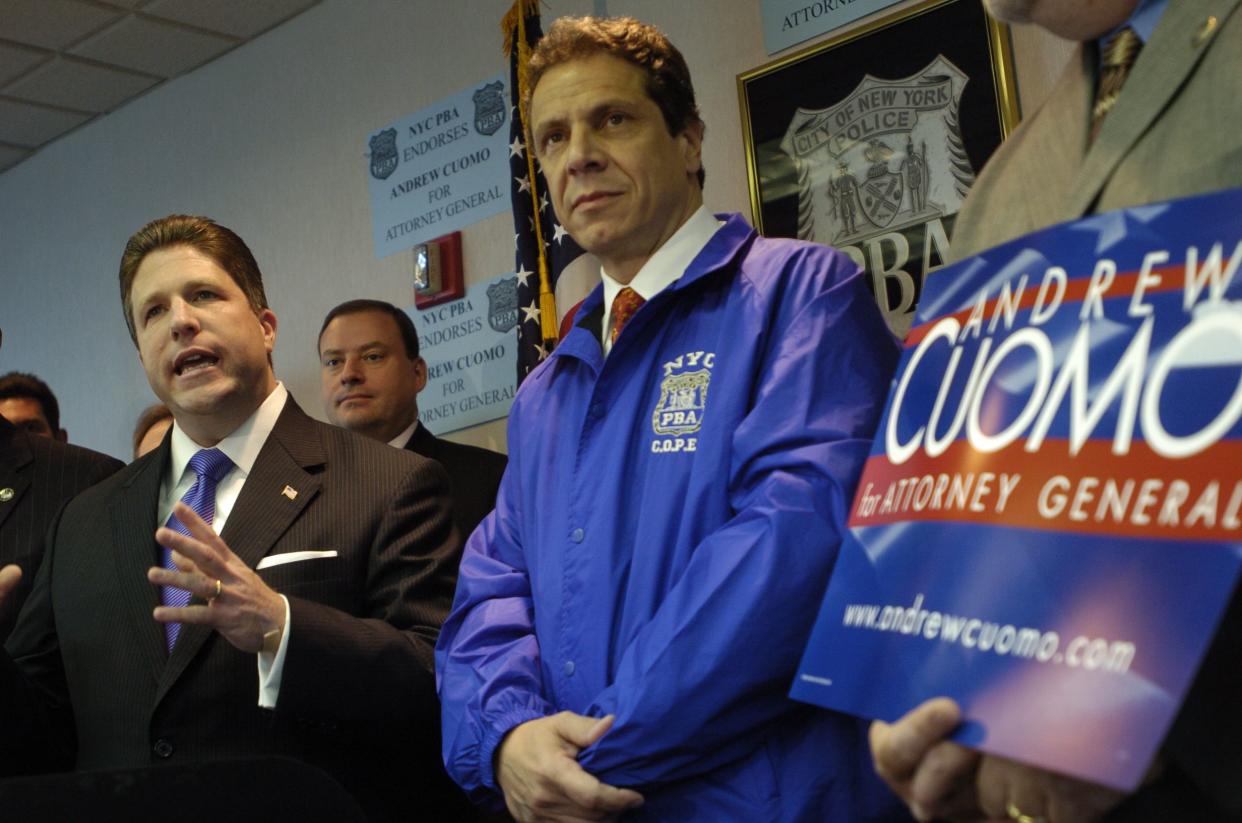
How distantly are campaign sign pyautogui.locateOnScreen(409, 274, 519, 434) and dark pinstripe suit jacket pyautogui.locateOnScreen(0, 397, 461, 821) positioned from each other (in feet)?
6.97

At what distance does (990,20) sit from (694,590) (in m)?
2.31

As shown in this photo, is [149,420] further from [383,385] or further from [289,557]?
[289,557]

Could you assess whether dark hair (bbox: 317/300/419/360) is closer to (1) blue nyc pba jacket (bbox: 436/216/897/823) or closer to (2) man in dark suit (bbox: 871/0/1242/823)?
(1) blue nyc pba jacket (bbox: 436/216/897/823)

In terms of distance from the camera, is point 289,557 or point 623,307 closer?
point 623,307

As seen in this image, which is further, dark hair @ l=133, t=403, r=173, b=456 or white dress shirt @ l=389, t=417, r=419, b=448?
dark hair @ l=133, t=403, r=173, b=456

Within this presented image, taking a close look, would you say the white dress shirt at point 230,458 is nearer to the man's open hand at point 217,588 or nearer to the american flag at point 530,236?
the man's open hand at point 217,588

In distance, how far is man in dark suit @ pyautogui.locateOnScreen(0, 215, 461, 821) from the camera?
2021 millimetres

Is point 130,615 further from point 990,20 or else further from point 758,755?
point 990,20

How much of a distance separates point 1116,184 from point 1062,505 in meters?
0.36

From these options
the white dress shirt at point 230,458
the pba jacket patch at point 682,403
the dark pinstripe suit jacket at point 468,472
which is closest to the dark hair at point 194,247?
the white dress shirt at point 230,458

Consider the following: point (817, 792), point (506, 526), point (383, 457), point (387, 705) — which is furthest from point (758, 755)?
point (383, 457)

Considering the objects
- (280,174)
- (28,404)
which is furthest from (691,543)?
(280,174)

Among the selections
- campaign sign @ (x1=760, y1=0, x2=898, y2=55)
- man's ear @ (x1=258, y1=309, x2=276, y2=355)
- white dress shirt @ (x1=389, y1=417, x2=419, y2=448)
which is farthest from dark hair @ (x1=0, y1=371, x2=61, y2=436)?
campaign sign @ (x1=760, y1=0, x2=898, y2=55)

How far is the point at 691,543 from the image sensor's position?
165cm
